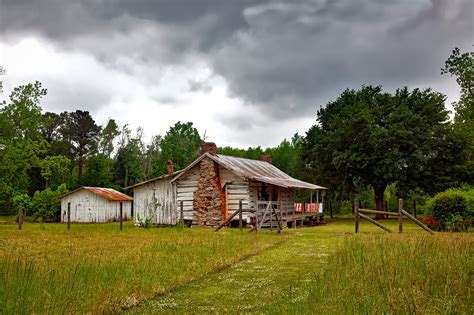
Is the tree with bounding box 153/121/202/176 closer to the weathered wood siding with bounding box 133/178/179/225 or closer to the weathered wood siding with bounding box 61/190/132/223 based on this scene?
the weathered wood siding with bounding box 61/190/132/223

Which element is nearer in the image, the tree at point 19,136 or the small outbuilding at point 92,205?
the tree at point 19,136

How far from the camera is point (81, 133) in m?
77.4

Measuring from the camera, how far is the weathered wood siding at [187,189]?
35.1m

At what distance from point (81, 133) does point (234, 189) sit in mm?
51099

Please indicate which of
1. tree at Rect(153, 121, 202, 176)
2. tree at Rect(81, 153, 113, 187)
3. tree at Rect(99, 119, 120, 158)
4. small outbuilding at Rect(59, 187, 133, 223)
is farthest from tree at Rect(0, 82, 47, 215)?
tree at Rect(99, 119, 120, 158)

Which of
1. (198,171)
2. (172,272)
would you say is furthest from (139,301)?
(198,171)

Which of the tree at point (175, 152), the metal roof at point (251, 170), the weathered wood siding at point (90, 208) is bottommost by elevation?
the weathered wood siding at point (90, 208)

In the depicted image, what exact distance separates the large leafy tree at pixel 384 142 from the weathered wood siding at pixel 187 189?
1457 centimetres

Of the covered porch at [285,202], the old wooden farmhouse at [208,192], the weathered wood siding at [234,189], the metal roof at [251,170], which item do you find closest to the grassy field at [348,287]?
the covered porch at [285,202]

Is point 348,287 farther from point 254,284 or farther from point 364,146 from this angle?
point 364,146

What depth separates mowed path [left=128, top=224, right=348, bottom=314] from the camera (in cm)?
859

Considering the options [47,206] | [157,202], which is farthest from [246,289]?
[47,206]

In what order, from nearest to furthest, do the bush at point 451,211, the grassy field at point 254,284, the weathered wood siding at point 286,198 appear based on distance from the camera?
the grassy field at point 254,284 < the bush at point 451,211 < the weathered wood siding at point 286,198

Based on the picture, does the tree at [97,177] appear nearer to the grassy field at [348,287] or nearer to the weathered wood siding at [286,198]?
the weathered wood siding at [286,198]
